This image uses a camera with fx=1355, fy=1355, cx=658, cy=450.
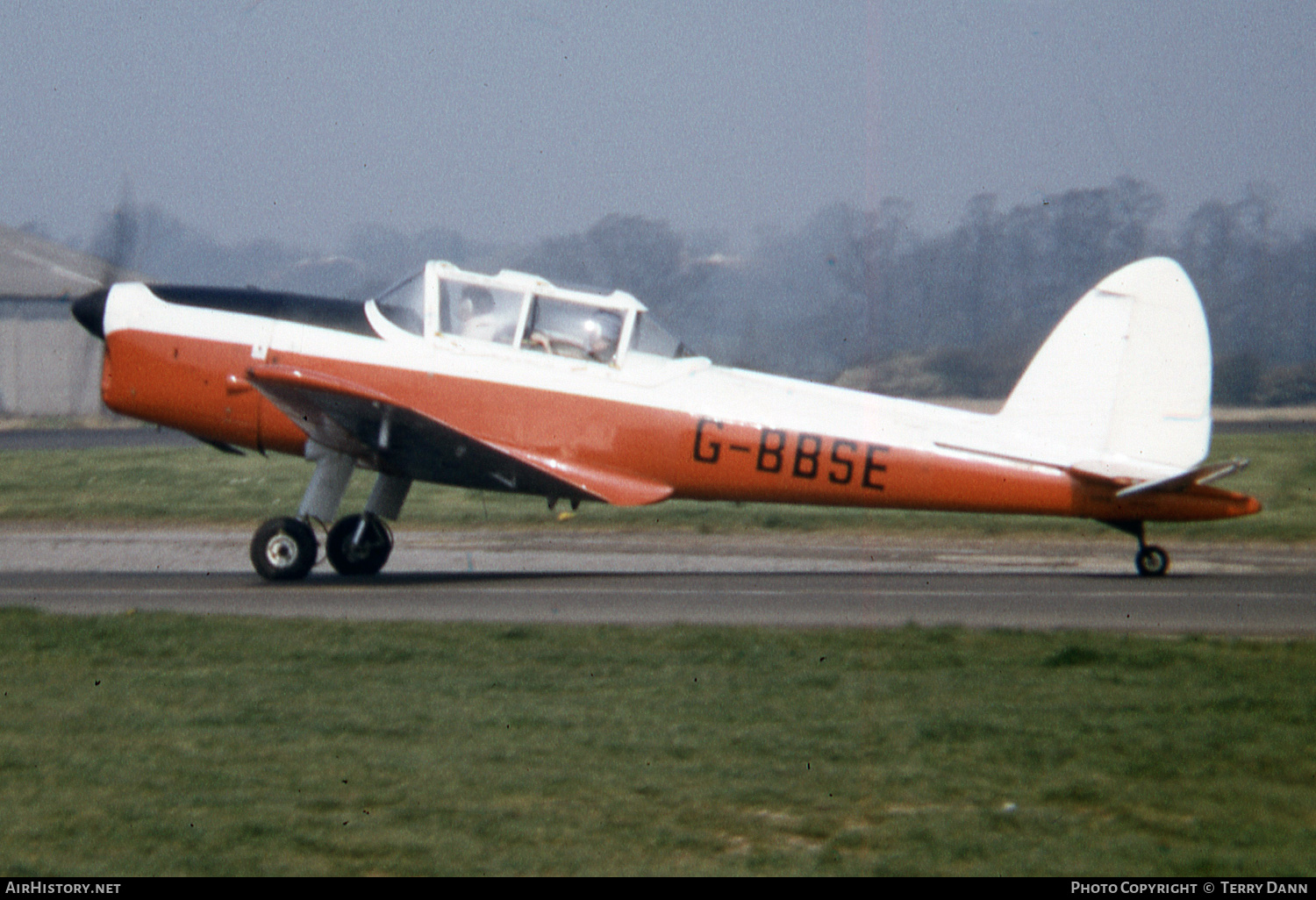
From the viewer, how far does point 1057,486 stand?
12.2 metres

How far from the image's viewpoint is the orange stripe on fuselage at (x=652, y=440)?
1219cm

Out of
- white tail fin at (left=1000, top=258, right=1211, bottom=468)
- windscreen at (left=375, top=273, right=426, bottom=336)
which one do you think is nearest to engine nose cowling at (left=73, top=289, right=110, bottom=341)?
windscreen at (left=375, top=273, right=426, bottom=336)

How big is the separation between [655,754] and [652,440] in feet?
21.9

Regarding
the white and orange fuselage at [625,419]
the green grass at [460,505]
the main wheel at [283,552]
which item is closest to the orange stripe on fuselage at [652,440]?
the white and orange fuselage at [625,419]

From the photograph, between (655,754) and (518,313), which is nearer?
(655,754)

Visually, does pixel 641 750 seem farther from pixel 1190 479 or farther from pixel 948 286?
pixel 948 286

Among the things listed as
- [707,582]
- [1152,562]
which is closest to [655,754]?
[707,582]

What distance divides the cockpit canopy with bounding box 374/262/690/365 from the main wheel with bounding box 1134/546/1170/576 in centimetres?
509

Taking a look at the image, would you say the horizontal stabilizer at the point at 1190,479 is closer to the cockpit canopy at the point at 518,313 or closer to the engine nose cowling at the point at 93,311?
the cockpit canopy at the point at 518,313

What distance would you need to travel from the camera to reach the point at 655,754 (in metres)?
5.89

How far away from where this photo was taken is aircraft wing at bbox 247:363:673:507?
11391mm

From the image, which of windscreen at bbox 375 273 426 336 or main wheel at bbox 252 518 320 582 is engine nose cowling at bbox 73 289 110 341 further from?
windscreen at bbox 375 273 426 336
